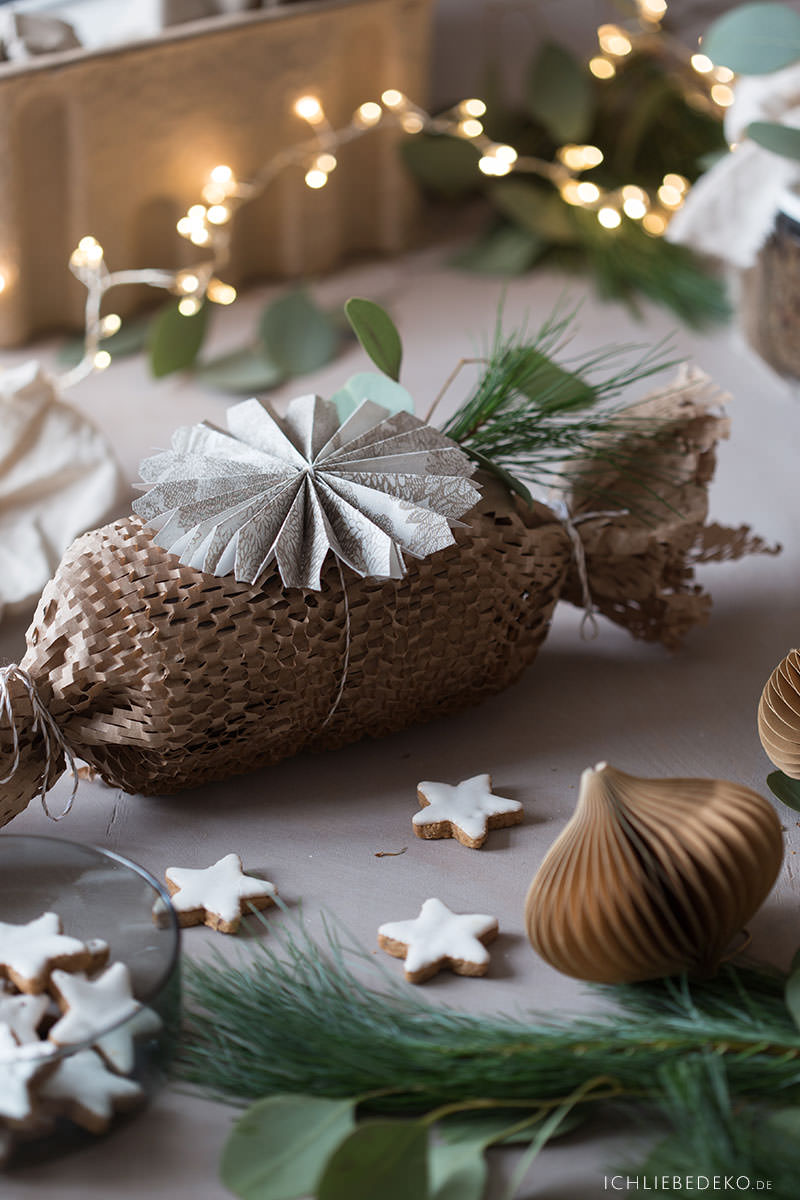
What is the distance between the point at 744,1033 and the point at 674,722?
8.7 inches

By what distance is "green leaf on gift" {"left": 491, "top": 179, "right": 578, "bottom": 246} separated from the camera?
1098 millimetres

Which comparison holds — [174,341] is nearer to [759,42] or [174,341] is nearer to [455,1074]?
[759,42]

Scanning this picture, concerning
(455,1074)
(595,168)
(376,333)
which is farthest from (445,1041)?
(595,168)

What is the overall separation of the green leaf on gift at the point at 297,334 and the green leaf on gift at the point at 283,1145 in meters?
0.65

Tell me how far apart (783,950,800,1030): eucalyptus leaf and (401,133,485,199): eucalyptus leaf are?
0.85m

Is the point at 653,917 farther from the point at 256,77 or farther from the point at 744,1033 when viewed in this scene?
the point at 256,77

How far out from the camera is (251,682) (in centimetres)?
54

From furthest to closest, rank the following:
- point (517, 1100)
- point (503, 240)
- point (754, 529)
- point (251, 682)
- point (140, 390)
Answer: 1. point (503, 240)
2. point (140, 390)
3. point (754, 529)
4. point (251, 682)
5. point (517, 1100)

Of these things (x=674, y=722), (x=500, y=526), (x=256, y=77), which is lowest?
(x=674, y=722)

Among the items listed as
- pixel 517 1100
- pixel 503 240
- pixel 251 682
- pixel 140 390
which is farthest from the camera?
pixel 503 240

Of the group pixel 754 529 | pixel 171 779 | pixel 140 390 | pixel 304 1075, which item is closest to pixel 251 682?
pixel 171 779

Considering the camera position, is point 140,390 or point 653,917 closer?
→ point 653,917

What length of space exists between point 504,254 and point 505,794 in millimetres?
665

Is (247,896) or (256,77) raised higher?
(256,77)
